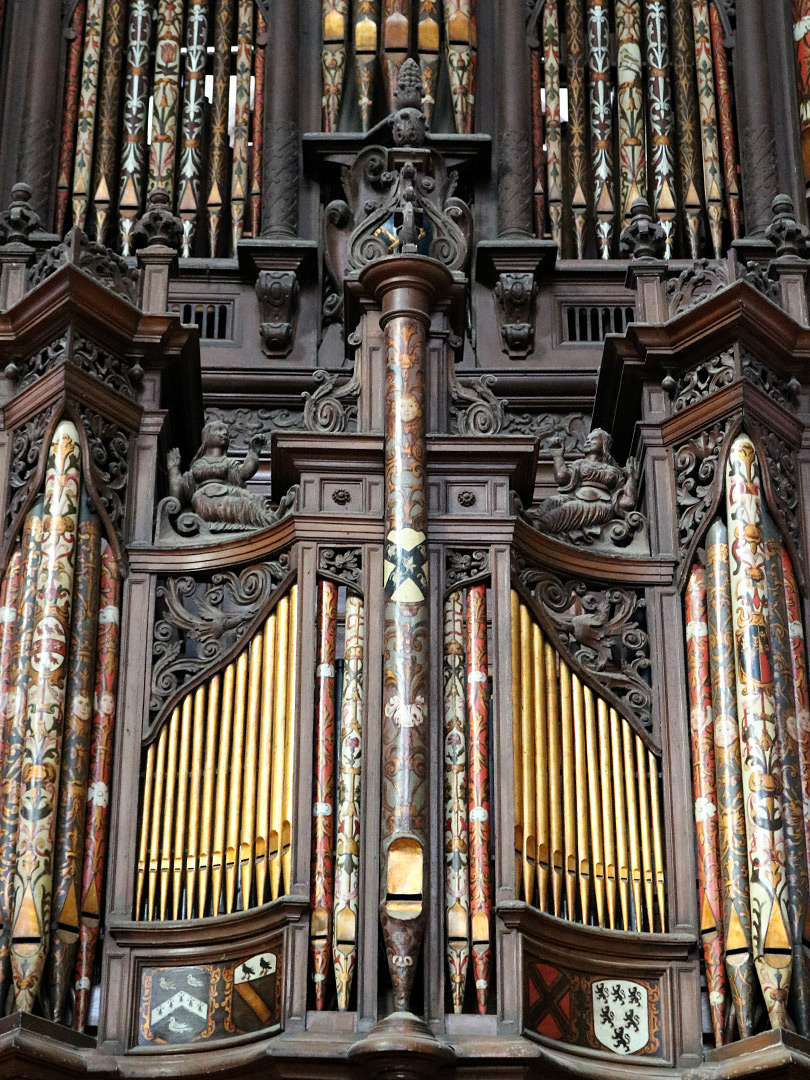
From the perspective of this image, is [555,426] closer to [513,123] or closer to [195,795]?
[513,123]

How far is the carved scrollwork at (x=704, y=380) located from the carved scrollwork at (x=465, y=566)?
61.2 inches

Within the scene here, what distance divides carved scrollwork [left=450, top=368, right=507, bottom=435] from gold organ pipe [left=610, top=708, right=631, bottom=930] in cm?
166

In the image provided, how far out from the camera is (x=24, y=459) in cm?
1257

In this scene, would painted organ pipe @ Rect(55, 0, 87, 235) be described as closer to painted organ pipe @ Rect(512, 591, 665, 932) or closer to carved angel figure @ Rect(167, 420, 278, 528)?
carved angel figure @ Rect(167, 420, 278, 528)

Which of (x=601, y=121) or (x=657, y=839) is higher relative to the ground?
(x=601, y=121)

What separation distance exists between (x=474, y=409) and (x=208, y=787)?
249 cm

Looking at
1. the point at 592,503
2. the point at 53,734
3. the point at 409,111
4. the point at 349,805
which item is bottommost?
the point at 349,805

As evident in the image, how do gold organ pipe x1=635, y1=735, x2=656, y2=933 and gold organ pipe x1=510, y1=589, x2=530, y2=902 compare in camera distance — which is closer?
gold organ pipe x1=510, y1=589, x2=530, y2=902

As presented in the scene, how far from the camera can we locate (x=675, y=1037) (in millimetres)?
11195

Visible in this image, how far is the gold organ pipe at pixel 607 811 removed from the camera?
11.6 meters

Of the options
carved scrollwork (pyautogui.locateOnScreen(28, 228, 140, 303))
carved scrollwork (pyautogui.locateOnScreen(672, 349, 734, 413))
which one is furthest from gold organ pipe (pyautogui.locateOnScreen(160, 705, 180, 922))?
carved scrollwork (pyautogui.locateOnScreen(672, 349, 734, 413))

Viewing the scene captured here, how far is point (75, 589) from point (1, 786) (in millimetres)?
1109

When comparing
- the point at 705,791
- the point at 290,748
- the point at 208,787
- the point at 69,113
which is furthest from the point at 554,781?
the point at 69,113

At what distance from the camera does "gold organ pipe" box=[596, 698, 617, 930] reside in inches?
455
